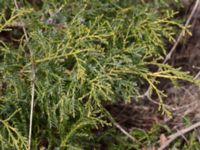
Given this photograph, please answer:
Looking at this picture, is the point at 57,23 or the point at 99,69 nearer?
the point at 99,69

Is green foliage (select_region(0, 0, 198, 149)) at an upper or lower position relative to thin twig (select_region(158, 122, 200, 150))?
upper

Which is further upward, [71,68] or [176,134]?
[71,68]

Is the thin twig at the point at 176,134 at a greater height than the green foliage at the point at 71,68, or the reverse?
the green foliage at the point at 71,68

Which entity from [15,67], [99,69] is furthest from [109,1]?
[15,67]

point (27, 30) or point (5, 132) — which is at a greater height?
point (27, 30)

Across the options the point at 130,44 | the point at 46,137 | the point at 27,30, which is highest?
the point at 27,30

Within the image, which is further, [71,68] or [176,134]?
[176,134]

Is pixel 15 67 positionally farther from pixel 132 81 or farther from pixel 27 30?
pixel 132 81

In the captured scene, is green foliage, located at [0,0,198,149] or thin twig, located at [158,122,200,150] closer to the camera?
green foliage, located at [0,0,198,149]
